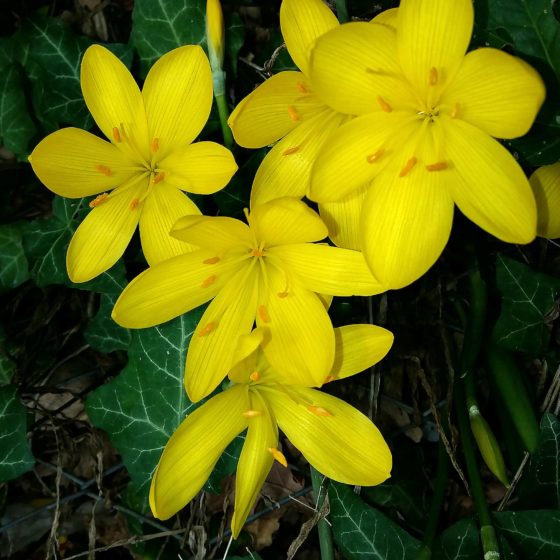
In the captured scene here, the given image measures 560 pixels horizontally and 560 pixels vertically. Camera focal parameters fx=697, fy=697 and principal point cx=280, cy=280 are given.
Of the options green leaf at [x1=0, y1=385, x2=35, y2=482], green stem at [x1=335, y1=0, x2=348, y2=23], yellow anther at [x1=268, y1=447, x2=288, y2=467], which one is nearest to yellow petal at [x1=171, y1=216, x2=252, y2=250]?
yellow anther at [x1=268, y1=447, x2=288, y2=467]

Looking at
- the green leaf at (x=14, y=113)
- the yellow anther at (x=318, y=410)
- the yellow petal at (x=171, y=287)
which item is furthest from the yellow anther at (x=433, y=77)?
the green leaf at (x=14, y=113)

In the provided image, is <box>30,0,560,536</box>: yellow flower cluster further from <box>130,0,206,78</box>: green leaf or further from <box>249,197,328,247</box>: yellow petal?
<box>130,0,206,78</box>: green leaf

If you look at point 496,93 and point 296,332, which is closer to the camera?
point 496,93

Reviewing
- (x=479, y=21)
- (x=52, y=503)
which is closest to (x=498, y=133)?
(x=479, y=21)

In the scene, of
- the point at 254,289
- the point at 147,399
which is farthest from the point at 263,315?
the point at 147,399

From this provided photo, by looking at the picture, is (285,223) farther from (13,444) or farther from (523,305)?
(13,444)

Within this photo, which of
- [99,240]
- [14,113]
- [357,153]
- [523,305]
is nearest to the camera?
[357,153]
